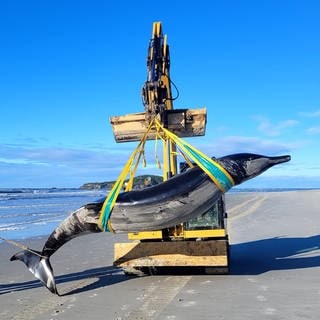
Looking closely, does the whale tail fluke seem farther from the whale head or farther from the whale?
the whale head

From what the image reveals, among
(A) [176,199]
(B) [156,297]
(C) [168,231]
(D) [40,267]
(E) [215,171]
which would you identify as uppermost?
(E) [215,171]

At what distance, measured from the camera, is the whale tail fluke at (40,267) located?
7539 mm

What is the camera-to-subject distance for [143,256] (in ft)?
29.3

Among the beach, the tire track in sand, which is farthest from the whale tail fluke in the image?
the tire track in sand

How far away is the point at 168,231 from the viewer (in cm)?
939

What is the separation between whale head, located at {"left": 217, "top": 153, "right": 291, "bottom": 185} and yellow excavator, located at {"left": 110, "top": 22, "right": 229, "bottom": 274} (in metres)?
2.23

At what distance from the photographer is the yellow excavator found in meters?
8.76

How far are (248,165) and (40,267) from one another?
382 centimetres

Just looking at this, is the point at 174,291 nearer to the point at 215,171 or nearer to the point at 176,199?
the point at 176,199

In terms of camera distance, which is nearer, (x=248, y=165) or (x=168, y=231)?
(x=248, y=165)

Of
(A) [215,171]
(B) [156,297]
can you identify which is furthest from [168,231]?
(A) [215,171]

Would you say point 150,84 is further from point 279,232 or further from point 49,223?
point 49,223

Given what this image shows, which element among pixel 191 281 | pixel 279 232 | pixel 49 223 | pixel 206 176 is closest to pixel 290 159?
pixel 206 176

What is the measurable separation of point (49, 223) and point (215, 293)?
1772 cm
